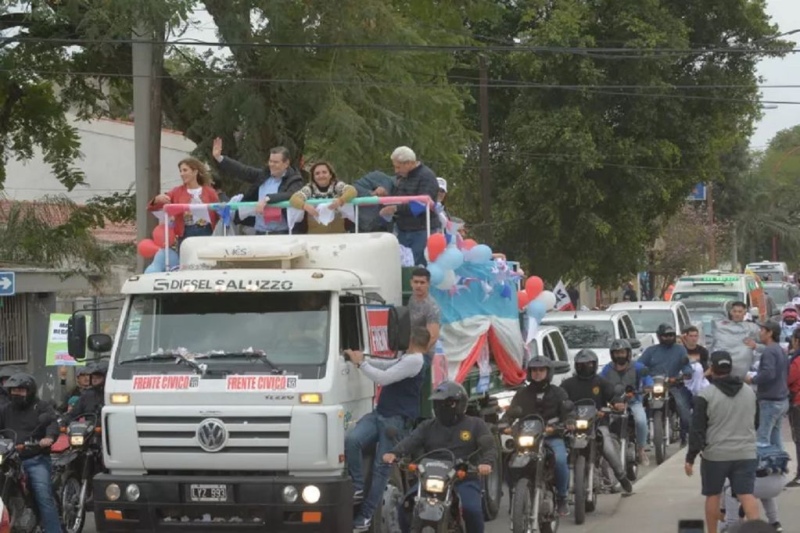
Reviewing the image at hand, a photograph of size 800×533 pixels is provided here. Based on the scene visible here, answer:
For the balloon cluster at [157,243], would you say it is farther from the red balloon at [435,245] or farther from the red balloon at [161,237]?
the red balloon at [435,245]

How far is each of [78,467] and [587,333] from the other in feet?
36.1

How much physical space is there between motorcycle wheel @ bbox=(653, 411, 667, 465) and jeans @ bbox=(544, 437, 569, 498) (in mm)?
5778

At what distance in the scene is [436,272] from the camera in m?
12.6

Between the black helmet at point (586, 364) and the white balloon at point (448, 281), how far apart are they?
98.0 inches

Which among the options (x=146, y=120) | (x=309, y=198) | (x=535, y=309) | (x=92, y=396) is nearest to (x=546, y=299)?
(x=535, y=309)

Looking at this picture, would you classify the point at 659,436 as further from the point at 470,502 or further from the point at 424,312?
the point at 470,502

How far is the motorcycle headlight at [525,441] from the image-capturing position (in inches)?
496

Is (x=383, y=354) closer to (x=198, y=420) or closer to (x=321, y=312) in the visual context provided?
(x=321, y=312)

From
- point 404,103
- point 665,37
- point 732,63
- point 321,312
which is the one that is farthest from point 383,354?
point 732,63

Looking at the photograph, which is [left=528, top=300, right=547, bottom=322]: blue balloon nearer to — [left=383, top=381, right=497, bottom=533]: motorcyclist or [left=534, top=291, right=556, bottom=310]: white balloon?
[left=534, top=291, right=556, bottom=310]: white balloon

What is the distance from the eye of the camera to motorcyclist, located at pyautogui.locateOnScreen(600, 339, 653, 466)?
1705cm

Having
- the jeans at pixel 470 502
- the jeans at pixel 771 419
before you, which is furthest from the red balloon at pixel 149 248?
the jeans at pixel 771 419

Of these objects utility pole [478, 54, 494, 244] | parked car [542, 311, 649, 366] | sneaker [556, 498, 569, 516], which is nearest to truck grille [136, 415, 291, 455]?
sneaker [556, 498, 569, 516]

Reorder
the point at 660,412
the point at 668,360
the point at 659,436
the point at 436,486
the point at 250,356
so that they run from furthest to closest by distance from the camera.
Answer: the point at 659,436 < the point at 668,360 < the point at 660,412 < the point at 250,356 < the point at 436,486
